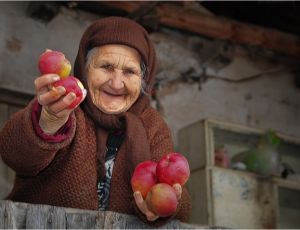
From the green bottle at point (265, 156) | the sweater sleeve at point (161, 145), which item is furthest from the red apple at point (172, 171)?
the green bottle at point (265, 156)

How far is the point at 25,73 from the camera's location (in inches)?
117

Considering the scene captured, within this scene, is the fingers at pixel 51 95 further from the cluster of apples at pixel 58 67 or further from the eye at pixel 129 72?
the eye at pixel 129 72

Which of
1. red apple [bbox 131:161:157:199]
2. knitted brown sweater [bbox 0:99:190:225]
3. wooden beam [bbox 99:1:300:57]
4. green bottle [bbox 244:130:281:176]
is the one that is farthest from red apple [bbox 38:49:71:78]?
green bottle [bbox 244:130:281:176]

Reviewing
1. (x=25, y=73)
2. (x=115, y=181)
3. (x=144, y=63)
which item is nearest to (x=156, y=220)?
(x=115, y=181)

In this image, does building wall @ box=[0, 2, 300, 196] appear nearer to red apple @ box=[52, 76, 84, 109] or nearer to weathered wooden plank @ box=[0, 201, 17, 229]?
red apple @ box=[52, 76, 84, 109]

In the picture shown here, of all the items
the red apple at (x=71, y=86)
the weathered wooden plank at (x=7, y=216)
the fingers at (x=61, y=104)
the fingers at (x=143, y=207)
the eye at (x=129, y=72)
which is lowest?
the weathered wooden plank at (x=7, y=216)

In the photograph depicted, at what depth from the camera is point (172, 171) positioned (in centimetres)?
163

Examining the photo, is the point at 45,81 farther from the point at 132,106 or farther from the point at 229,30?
the point at 229,30

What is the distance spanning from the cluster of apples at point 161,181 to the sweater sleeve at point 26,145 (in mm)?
212

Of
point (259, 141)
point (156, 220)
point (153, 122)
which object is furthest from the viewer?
point (259, 141)

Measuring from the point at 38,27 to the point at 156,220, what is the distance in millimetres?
1705

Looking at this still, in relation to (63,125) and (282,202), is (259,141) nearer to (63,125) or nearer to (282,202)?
(282,202)

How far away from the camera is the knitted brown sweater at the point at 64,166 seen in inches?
64.9

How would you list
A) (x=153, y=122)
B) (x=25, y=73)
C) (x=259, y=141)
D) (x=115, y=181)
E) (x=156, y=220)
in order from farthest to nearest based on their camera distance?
(x=259, y=141) → (x=25, y=73) → (x=153, y=122) → (x=115, y=181) → (x=156, y=220)
